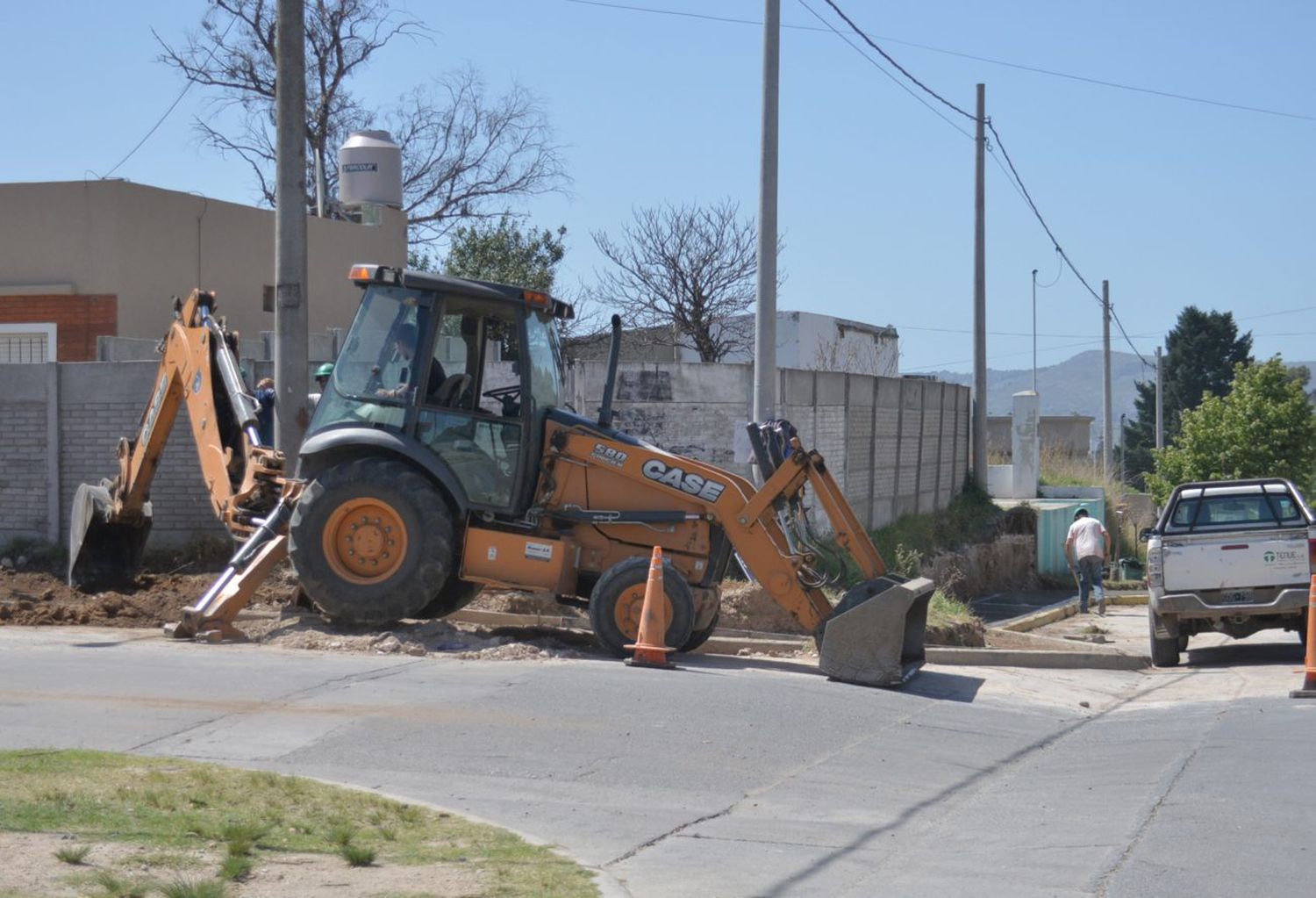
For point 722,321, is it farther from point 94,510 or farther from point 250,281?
point 94,510

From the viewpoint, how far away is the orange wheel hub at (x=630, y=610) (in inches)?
507

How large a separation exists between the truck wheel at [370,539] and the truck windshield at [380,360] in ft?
1.52

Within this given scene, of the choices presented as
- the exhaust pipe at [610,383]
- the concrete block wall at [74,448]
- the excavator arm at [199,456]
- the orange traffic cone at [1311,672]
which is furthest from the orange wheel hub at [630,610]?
the concrete block wall at [74,448]

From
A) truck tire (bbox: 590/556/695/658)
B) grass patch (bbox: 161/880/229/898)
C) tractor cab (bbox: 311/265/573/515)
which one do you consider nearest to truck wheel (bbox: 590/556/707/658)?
truck tire (bbox: 590/556/695/658)

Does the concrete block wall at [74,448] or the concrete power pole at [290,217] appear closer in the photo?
the concrete power pole at [290,217]

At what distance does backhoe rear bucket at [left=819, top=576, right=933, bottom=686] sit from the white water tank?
2314 centimetres

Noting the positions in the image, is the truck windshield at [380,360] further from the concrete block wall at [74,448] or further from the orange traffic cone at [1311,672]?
the orange traffic cone at [1311,672]

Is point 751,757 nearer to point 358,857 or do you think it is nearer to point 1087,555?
point 358,857

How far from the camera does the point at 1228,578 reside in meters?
16.5

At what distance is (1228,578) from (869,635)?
5996 millimetres

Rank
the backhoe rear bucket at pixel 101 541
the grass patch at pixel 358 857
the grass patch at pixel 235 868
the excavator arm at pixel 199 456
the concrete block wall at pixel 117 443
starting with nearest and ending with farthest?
the grass patch at pixel 235 868 → the grass patch at pixel 358 857 → the excavator arm at pixel 199 456 → the backhoe rear bucket at pixel 101 541 → the concrete block wall at pixel 117 443

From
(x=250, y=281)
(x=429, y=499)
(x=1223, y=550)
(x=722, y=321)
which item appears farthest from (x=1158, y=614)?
(x=722, y=321)

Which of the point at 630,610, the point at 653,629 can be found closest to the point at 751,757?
the point at 653,629

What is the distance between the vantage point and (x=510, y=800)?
8320 mm
